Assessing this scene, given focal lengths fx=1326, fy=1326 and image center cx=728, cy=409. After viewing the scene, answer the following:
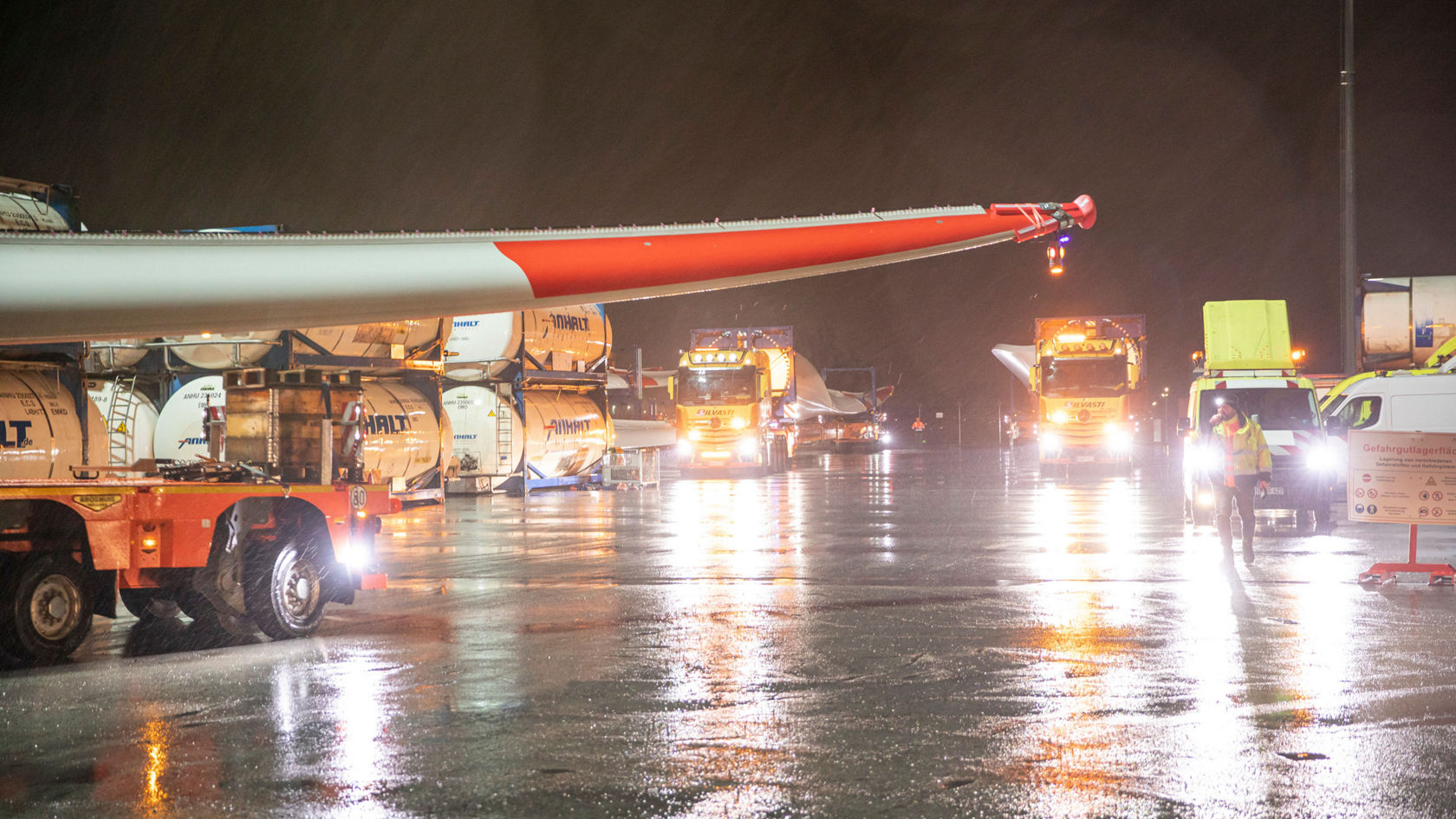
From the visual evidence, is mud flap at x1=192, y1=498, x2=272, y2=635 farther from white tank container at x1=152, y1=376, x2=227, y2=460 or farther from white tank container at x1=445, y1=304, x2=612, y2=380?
white tank container at x1=445, y1=304, x2=612, y2=380

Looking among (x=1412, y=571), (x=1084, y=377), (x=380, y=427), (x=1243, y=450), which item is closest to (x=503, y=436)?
(x=380, y=427)

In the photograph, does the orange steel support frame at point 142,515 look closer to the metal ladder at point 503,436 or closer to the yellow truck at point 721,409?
the metal ladder at point 503,436

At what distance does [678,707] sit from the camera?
743cm

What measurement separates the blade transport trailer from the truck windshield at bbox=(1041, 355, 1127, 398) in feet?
85.9

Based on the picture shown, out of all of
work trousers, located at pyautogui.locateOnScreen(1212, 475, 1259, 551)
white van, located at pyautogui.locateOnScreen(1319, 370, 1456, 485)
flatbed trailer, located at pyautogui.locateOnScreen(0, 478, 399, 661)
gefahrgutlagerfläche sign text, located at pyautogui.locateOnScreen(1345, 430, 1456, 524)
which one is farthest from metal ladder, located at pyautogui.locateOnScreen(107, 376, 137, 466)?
white van, located at pyautogui.locateOnScreen(1319, 370, 1456, 485)

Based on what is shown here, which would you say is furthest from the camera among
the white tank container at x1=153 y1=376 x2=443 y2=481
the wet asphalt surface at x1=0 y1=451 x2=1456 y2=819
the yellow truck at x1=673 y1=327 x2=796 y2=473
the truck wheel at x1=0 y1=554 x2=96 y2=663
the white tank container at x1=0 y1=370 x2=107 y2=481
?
the yellow truck at x1=673 y1=327 x2=796 y2=473

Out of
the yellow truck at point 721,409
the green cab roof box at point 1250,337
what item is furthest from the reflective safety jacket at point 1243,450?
the yellow truck at point 721,409

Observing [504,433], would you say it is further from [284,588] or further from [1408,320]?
[284,588]

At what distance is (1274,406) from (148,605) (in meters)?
15.7

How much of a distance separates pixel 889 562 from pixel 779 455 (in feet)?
90.0

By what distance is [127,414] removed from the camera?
21.6 metres

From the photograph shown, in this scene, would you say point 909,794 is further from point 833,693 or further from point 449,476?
point 449,476

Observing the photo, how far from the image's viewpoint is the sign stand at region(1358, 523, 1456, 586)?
12391 millimetres

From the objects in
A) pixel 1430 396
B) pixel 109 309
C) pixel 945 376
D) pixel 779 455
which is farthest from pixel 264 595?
pixel 945 376
